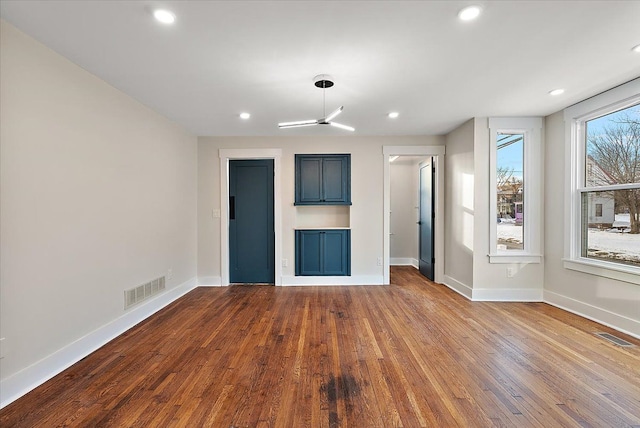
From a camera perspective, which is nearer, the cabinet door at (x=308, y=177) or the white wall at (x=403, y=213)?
the cabinet door at (x=308, y=177)

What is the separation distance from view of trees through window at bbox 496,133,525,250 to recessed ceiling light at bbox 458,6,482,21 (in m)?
2.58

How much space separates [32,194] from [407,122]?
4.05 meters

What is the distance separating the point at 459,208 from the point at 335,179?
1.97 m

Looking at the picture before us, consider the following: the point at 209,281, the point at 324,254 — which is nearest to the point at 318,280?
the point at 324,254

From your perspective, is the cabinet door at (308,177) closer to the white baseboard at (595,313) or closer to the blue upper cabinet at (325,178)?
the blue upper cabinet at (325,178)

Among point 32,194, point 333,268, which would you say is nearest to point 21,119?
point 32,194

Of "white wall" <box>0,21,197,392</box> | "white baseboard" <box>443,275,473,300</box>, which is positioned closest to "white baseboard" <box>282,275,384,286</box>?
"white baseboard" <box>443,275,473,300</box>

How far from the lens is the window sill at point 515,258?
3.96 metres

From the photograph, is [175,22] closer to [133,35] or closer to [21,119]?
[133,35]

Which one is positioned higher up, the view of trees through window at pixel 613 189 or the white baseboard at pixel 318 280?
the view of trees through window at pixel 613 189

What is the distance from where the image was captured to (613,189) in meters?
3.11

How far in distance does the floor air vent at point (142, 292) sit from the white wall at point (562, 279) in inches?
199

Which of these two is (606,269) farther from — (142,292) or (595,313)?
(142,292)

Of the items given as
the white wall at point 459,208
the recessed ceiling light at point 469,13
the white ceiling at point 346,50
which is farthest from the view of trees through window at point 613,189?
the recessed ceiling light at point 469,13
